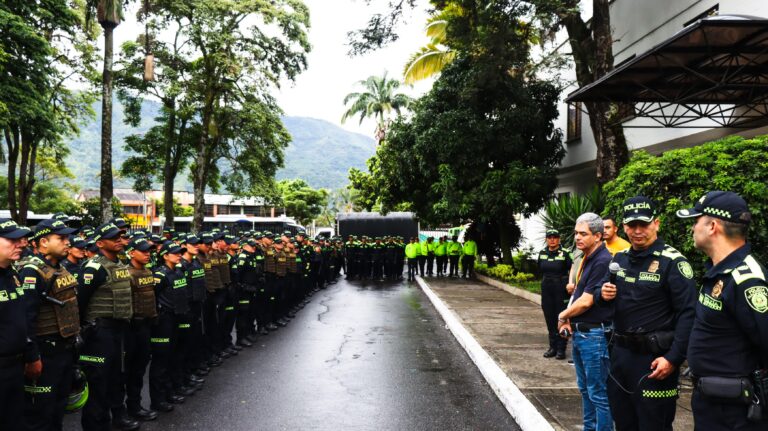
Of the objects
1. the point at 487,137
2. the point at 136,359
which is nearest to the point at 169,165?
the point at 487,137

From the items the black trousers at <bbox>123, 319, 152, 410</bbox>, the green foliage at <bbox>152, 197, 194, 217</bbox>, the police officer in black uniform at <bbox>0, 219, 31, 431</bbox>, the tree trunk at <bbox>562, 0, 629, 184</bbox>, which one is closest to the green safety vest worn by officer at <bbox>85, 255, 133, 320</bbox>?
the black trousers at <bbox>123, 319, 152, 410</bbox>

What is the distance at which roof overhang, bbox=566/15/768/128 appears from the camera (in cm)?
703

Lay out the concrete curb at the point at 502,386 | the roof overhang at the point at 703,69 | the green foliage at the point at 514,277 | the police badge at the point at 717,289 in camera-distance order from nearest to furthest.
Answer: the police badge at the point at 717,289 < the concrete curb at the point at 502,386 < the roof overhang at the point at 703,69 < the green foliage at the point at 514,277

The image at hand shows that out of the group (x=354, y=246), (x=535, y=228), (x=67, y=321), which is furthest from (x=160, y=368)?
(x=535, y=228)

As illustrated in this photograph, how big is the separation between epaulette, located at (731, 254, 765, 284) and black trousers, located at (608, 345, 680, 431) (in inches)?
35.3

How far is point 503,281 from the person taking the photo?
1683cm

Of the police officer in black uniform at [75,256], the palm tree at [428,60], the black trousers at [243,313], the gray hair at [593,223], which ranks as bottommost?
the black trousers at [243,313]

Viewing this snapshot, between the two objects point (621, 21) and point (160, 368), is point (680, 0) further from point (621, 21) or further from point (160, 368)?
point (160, 368)

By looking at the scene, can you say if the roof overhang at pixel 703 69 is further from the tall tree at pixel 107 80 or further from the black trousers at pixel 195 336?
the tall tree at pixel 107 80

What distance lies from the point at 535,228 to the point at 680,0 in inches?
484

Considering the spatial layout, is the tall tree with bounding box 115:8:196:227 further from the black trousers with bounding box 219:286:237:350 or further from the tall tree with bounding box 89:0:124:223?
the black trousers with bounding box 219:286:237:350

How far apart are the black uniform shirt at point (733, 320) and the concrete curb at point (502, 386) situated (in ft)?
7.27

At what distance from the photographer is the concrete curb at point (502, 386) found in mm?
4840

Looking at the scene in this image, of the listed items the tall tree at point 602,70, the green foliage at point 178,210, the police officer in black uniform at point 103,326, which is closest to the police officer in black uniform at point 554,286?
the tall tree at point 602,70
